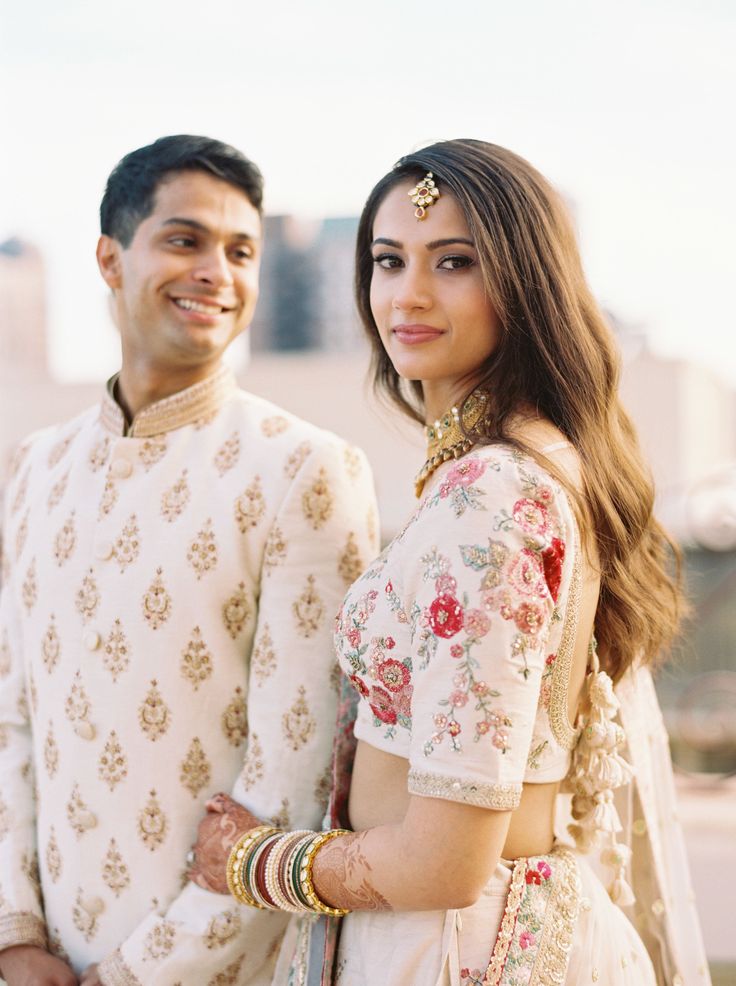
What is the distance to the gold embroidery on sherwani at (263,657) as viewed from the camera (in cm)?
168

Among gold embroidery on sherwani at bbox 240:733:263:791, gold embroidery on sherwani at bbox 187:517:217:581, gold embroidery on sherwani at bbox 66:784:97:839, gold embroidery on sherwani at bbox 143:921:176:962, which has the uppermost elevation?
gold embroidery on sherwani at bbox 187:517:217:581

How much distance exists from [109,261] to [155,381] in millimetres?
224

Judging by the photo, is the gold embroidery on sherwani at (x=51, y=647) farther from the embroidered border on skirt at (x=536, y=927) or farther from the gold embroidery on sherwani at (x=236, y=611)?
the embroidered border on skirt at (x=536, y=927)

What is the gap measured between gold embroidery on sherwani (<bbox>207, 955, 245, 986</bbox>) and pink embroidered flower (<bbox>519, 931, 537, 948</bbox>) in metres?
0.47

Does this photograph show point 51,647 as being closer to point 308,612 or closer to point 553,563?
point 308,612

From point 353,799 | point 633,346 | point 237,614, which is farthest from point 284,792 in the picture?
point 633,346

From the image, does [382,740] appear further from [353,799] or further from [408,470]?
[408,470]

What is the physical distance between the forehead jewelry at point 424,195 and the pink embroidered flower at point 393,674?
56cm

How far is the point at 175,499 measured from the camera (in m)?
1.81

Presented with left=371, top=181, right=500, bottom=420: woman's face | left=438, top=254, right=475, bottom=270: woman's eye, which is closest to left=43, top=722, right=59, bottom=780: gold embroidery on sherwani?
left=371, top=181, right=500, bottom=420: woman's face

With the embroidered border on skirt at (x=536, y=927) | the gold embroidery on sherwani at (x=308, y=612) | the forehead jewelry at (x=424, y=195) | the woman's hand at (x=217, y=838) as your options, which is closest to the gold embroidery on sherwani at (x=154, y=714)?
the woman's hand at (x=217, y=838)

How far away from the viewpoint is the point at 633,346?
853 cm

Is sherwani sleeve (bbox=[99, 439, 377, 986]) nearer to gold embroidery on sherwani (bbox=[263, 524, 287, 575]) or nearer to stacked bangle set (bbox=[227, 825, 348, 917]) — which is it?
gold embroidery on sherwani (bbox=[263, 524, 287, 575])

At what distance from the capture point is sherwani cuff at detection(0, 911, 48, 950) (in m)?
1.80
